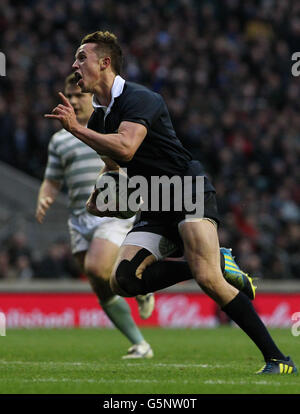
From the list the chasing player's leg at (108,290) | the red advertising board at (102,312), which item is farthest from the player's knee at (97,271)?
the red advertising board at (102,312)

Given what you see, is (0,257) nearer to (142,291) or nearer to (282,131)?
(282,131)

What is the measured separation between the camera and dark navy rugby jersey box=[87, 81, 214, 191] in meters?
6.33

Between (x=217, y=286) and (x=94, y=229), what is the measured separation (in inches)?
108

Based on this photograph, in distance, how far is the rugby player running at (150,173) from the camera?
626 centimetres

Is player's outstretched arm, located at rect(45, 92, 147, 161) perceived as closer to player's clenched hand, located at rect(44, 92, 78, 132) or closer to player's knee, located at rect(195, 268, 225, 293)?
player's clenched hand, located at rect(44, 92, 78, 132)

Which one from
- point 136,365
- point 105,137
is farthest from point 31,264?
point 105,137

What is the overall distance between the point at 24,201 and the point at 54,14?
224 inches

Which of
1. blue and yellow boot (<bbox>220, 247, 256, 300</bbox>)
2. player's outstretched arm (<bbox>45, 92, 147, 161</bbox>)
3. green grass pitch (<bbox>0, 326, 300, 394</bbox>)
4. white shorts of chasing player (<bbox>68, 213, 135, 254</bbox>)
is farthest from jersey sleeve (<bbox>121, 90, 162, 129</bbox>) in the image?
white shorts of chasing player (<bbox>68, 213, 135, 254</bbox>)

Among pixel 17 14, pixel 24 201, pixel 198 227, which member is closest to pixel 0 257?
pixel 24 201

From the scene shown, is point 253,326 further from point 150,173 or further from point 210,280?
point 150,173

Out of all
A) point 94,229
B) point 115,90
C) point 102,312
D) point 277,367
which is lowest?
point 102,312

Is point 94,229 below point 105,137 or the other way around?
below

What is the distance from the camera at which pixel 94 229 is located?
881 centimetres

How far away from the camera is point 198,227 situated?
249 inches
